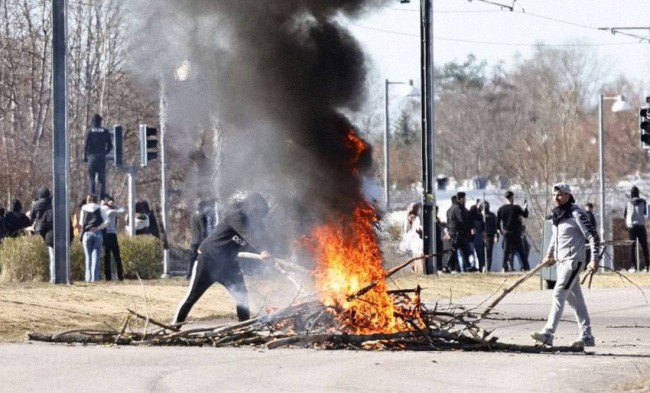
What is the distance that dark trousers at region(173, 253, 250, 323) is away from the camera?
1614cm

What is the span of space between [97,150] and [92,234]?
5326 mm

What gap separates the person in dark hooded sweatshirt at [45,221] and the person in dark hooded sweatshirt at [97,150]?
342 centimetres

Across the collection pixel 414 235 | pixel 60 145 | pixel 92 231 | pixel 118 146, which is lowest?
pixel 414 235

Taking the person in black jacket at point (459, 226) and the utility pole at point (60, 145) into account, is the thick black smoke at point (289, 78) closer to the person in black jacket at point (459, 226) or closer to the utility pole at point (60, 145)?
the utility pole at point (60, 145)

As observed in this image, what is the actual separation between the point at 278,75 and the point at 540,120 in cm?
6208

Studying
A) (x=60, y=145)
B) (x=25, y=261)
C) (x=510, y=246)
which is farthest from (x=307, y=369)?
(x=510, y=246)

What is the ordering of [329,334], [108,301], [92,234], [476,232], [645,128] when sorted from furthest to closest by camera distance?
[476,232], [645,128], [92,234], [108,301], [329,334]

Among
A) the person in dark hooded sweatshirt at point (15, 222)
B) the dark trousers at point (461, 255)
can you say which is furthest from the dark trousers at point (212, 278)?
the dark trousers at point (461, 255)

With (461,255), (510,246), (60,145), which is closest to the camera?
(60,145)

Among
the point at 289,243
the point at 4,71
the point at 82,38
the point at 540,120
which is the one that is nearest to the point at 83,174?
the point at 4,71

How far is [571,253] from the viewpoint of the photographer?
1497 centimetres

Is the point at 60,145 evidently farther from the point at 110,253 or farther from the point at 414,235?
the point at 414,235

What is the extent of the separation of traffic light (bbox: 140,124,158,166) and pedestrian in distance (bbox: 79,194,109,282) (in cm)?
285

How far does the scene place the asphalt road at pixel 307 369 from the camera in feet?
37.2
